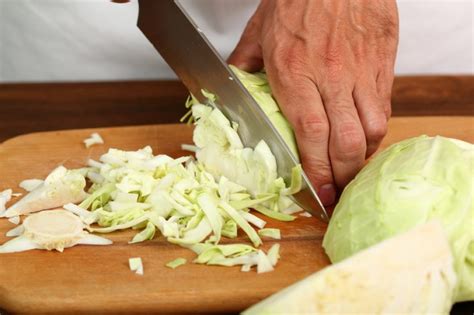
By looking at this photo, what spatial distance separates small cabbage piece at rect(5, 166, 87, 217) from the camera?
2.47 m

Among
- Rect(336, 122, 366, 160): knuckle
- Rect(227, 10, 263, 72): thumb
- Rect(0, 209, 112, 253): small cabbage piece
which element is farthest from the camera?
Rect(227, 10, 263, 72): thumb

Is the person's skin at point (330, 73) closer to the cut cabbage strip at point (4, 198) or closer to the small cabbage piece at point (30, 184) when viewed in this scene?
the small cabbage piece at point (30, 184)

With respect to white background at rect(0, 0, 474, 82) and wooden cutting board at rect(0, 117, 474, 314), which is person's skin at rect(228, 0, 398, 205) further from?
white background at rect(0, 0, 474, 82)

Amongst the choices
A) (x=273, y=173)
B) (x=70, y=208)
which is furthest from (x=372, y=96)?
(x=70, y=208)

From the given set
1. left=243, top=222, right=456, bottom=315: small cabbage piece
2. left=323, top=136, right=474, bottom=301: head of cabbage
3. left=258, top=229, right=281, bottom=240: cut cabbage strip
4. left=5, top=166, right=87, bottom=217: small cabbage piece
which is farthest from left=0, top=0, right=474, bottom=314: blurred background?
left=243, top=222, right=456, bottom=315: small cabbage piece

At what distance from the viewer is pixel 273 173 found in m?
2.49

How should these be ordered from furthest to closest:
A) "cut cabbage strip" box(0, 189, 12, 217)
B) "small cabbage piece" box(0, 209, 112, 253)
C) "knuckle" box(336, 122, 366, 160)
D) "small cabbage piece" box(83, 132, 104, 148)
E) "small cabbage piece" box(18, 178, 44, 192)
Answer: "small cabbage piece" box(83, 132, 104, 148)
"small cabbage piece" box(18, 178, 44, 192)
"cut cabbage strip" box(0, 189, 12, 217)
"knuckle" box(336, 122, 366, 160)
"small cabbage piece" box(0, 209, 112, 253)

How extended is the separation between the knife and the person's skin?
0.08m

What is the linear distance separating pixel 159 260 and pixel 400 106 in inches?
63.3

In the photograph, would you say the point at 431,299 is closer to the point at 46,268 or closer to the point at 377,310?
the point at 377,310

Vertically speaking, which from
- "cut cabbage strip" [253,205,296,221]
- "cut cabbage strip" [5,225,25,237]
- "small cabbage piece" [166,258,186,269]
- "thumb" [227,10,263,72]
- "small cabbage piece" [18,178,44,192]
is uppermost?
"cut cabbage strip" [5,225,25,237]

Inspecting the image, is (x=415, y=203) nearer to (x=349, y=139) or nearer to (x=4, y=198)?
(x=349, y=139)

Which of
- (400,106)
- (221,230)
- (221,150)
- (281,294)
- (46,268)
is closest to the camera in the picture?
(281,294)

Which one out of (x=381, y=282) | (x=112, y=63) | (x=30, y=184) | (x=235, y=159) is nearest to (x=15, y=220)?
(x=30, y=184)
